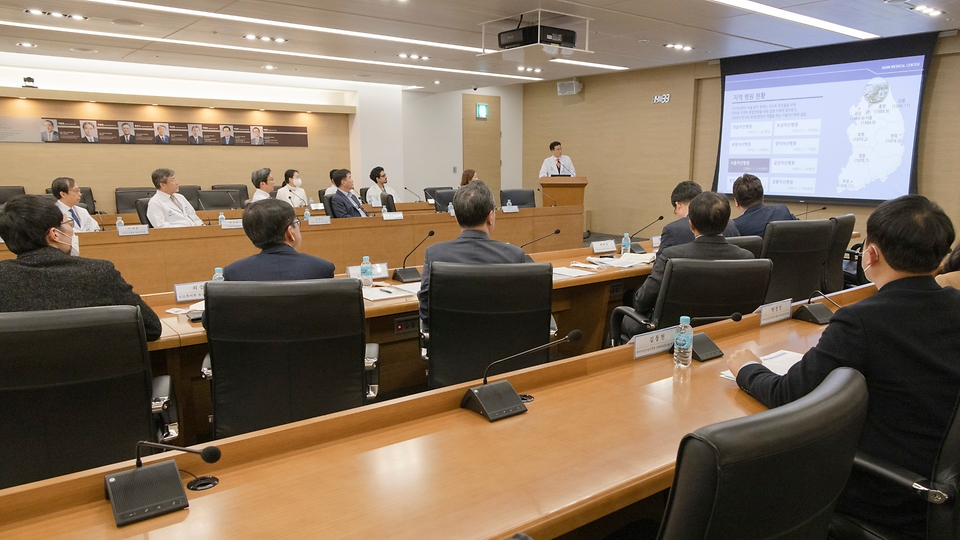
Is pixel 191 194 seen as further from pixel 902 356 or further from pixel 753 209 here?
pixel 902 356

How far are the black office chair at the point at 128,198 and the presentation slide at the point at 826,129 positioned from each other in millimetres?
8769

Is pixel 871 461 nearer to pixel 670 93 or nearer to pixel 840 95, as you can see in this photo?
pixel 840 95

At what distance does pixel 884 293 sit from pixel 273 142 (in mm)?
10190

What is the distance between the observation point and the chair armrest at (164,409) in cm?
200

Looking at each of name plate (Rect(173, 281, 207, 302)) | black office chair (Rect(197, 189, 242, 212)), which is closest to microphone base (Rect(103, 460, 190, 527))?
name plate (Rect(173, 281, 207, 302))

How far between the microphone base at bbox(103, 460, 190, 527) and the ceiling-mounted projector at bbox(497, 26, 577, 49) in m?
5.29

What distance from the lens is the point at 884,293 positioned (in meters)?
1.41

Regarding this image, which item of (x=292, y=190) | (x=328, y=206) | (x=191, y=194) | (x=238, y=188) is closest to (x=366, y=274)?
(x=328, y=206)

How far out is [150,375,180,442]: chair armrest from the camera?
1995mm

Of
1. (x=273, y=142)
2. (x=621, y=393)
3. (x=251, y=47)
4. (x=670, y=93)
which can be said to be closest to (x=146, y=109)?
(x=273, y=142)

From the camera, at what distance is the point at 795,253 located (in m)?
3.65

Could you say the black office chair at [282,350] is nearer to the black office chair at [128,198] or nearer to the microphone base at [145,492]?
the microphone base at [145,492]

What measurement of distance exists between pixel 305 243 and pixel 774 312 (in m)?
4.10

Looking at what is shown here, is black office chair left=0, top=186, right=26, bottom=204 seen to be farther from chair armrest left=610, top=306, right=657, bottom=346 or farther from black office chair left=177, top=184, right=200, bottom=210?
chair armrest left=610, top=306, right=657, bottom=346
